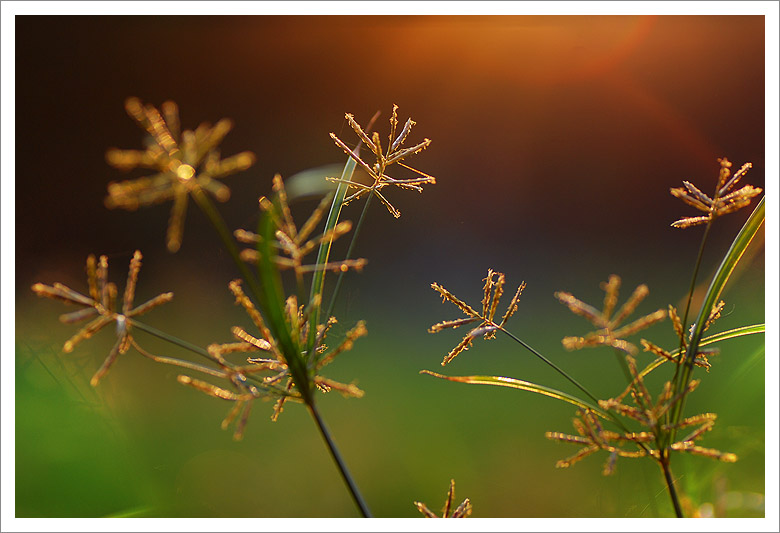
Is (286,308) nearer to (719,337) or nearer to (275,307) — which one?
(275,307)

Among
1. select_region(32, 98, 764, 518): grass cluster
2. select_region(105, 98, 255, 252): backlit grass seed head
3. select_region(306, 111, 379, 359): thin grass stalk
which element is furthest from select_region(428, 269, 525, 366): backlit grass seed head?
select_region(105, 98, 255, 252): backlit grass seed head

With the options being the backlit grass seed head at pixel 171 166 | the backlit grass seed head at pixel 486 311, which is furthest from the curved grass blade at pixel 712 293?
the backlit grass seed head at pixel 171 166

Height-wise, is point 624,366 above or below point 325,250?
below

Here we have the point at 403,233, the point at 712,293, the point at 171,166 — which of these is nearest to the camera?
the point at 171,166

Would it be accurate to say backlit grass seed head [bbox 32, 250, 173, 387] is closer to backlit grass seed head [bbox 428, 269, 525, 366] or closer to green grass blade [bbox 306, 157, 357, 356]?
green grass blade [bbox 306, 157, 357, 356]

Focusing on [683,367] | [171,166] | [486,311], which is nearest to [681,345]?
[683,367]

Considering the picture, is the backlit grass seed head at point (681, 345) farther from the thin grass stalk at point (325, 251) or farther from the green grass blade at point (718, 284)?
the thin grass stalk at point (325, 251)

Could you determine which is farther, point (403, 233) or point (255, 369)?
point (403, 233)
